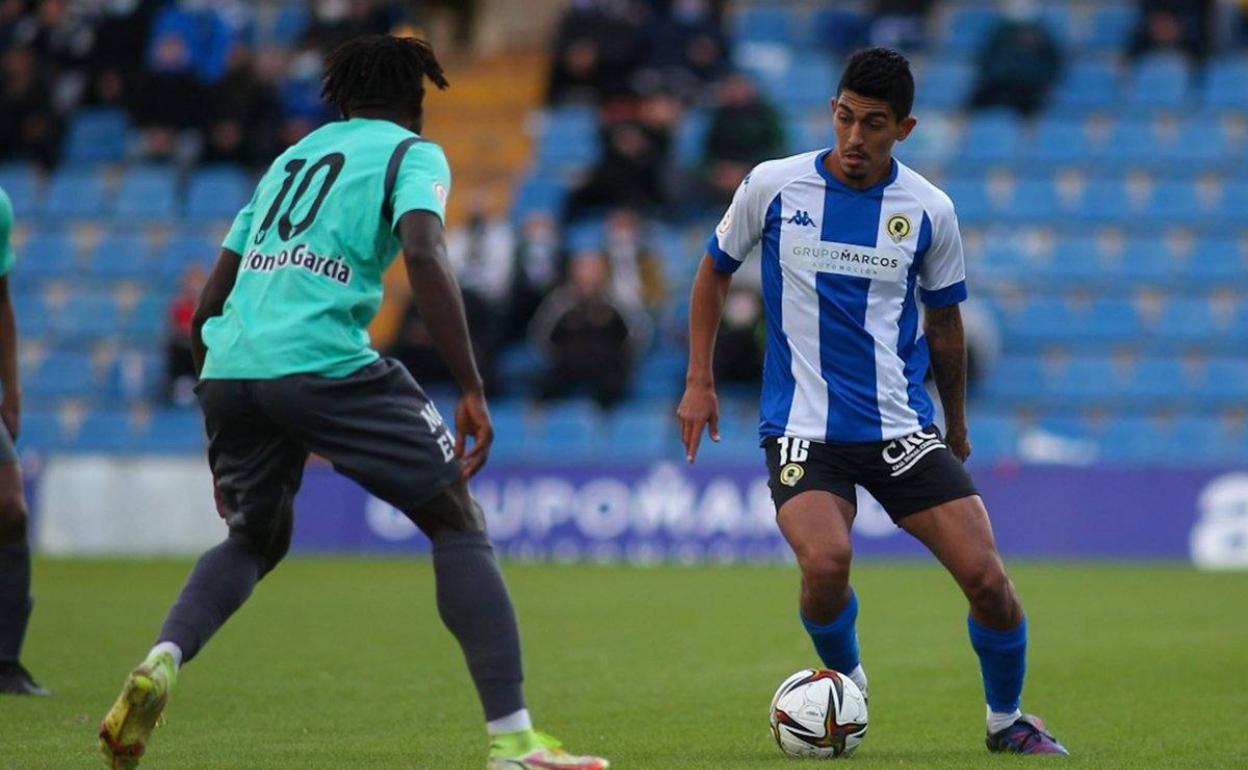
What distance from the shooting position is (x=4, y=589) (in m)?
8.63

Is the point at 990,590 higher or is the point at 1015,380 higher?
the point at 990,590

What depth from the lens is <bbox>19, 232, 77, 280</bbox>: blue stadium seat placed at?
2384 centimetres

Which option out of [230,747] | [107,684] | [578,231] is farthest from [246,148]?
[230,747]

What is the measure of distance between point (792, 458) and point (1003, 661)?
979 mm

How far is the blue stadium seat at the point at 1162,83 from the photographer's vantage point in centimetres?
2219

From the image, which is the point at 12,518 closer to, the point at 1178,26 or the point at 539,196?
the point at 539,196

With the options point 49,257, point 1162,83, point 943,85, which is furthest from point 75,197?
point 1162,83

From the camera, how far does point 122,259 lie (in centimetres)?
2378

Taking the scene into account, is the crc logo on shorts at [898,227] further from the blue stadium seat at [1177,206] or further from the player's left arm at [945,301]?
the blue stadium seat at [1177,206]

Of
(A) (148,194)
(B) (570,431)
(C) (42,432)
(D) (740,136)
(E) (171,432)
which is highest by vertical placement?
(D) (740,136)

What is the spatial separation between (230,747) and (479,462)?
180cm

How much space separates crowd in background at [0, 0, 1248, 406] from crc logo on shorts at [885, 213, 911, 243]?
12159mm

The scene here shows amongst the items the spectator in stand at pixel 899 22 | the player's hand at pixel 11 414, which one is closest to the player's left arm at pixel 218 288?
the player's hand at pixel 11 414

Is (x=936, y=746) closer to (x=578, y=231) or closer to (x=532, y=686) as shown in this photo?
(x=532, y=686)
